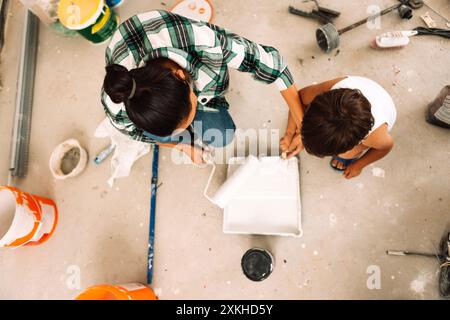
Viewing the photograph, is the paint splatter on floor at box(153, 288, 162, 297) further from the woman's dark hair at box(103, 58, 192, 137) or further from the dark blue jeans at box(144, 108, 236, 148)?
the woman's dark hair at box(103, 58, 192, 137)

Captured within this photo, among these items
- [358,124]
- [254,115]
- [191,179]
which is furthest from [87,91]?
[358,124]

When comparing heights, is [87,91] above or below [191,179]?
above

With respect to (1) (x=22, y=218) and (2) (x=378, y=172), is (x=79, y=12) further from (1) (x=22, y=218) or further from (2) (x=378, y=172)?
(2) (x=378, y=172)

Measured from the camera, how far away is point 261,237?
1258 mm

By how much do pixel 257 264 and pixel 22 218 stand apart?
87 centimetres

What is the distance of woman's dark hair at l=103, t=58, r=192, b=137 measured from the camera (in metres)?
0.67

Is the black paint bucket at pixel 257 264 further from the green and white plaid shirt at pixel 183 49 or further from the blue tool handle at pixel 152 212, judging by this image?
the green and white plaid shirt at pixel 183 49

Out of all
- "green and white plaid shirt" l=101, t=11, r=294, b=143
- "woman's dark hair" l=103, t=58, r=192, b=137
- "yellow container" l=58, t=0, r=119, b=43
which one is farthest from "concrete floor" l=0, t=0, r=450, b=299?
"woman's dark hair" l=103, t=58, r=192, b=137

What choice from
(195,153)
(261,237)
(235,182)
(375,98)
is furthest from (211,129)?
(375,98)

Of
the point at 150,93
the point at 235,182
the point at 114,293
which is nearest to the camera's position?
the point at 150,93

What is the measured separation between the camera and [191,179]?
4.49 feet

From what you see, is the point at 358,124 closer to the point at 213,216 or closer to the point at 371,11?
the point at 213,216

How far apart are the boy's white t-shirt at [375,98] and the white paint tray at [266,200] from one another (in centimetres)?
36

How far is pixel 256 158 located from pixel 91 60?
3.24 ft
